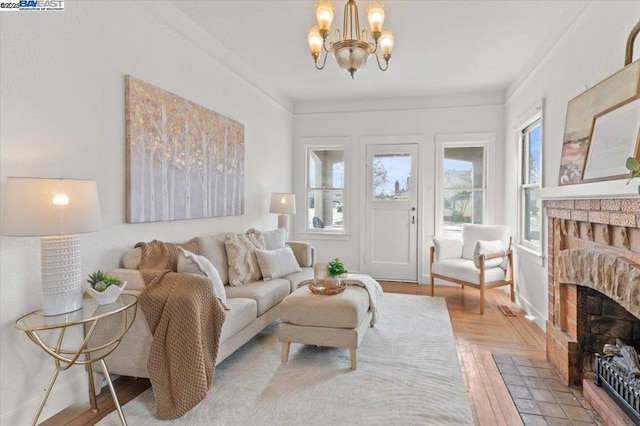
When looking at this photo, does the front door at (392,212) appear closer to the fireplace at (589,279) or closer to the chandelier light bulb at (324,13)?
the fireplace at (589,279)

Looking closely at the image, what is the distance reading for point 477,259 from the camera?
4.09 metres

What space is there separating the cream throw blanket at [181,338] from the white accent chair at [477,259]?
297 cm

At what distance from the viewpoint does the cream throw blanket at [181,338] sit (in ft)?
6.83

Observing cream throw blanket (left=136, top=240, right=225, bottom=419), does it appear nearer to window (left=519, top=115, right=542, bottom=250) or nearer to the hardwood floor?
the hardwood floor

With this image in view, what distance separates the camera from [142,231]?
2814mm

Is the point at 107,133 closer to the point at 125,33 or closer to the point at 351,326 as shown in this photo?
the point at 125,33

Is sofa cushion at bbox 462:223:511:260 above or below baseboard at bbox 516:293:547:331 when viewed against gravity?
above

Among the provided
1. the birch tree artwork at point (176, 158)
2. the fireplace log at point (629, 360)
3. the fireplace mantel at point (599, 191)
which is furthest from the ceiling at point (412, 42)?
the fireplace log at point (629, 360)

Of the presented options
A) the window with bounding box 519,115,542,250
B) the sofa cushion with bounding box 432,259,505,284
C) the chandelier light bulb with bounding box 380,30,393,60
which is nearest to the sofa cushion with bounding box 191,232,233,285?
the chandelier light bulb with bounding box 380,30,393,60

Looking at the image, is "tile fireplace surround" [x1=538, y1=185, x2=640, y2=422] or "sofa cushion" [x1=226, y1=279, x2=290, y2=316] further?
"sofa cushion" [x1=226, y1=279, x2=290, y2=316]

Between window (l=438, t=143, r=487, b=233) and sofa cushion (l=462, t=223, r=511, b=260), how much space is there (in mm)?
597

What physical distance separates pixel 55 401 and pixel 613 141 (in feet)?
11.9

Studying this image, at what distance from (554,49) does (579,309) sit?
7.92 feet

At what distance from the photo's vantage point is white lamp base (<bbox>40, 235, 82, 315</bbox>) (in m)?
1.85
